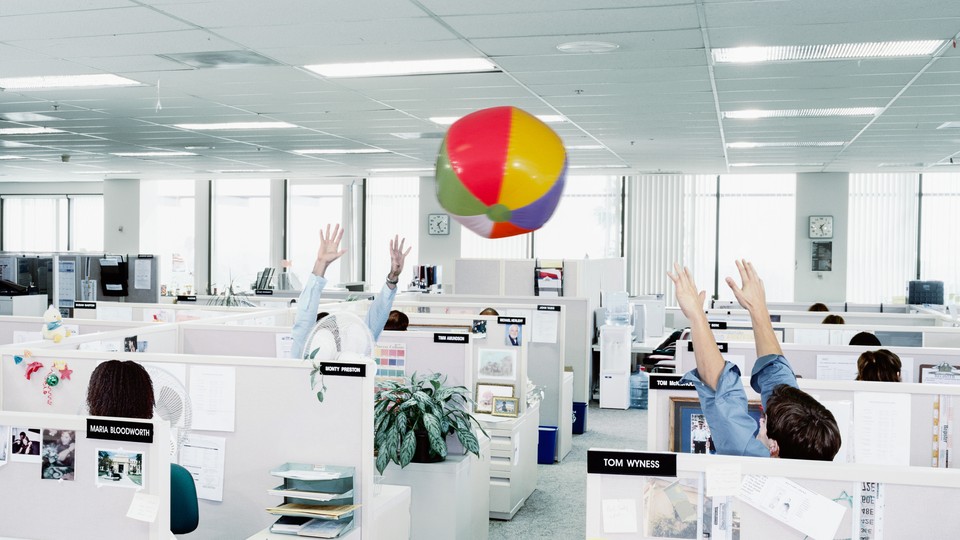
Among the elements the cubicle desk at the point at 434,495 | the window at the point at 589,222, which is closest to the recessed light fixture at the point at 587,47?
the cubicle desk at the point at 434,495

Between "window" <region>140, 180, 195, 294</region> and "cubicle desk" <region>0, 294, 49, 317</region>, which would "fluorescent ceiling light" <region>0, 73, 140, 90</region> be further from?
"window" <region>140, 180, 195, 294</region>

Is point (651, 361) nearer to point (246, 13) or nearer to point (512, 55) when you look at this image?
point (512, 55)

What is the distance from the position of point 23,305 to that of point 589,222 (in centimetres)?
798

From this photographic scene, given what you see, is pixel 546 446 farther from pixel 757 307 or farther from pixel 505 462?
pixel 757 307

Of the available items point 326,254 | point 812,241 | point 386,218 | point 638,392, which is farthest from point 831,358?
point 386,218

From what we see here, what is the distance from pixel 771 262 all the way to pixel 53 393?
439 inches

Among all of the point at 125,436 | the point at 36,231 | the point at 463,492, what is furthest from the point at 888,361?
the point at 36,231

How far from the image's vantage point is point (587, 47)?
477 cm

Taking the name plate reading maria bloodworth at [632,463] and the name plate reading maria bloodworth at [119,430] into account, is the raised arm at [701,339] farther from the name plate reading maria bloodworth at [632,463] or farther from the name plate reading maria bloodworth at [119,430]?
the name plate reading maria bloodworth at [119,430]

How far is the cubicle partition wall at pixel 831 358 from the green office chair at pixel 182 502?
2.17 meters

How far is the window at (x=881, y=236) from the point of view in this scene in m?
12.0

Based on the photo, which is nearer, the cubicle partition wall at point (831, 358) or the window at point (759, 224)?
the cubicle partition wall at point (831, 358)

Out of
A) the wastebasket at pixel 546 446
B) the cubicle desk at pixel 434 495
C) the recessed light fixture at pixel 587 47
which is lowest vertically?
the wastebasket at pixel 546 446

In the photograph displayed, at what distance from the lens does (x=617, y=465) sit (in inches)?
68.0
